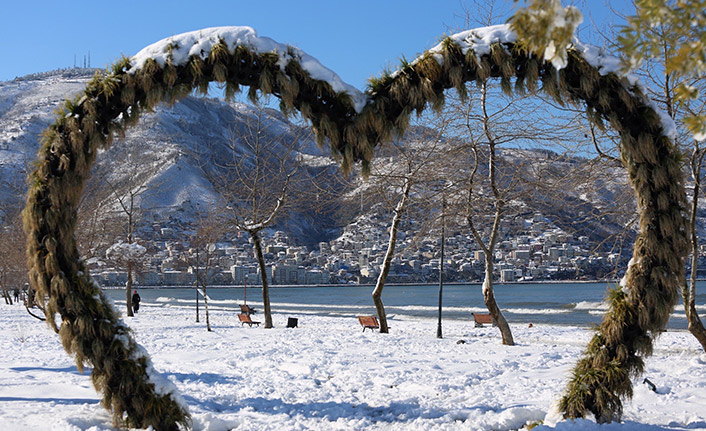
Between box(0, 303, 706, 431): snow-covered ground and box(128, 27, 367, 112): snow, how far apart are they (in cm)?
304

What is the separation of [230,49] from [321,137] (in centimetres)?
108

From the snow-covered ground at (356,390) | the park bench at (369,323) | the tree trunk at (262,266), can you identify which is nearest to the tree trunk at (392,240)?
the park bench at (369,323)

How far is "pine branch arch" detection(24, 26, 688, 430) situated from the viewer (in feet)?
16.1

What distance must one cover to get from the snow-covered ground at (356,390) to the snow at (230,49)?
A: 9.99 ft

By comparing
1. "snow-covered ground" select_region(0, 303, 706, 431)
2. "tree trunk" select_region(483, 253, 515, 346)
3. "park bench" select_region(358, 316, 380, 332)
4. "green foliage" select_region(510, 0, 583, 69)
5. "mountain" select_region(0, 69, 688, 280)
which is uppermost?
"mountain" select_region(0, 69, 688, 280)

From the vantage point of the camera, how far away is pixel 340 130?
525 cm

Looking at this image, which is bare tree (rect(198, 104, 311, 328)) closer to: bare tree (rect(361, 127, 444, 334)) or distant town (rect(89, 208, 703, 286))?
bare tree (rect(361, 127, 444, 334))

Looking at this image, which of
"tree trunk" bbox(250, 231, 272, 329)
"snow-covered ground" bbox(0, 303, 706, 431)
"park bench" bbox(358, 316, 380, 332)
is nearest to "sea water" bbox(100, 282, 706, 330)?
"snow-covered ground" bbox(0, 303, 706, 431)

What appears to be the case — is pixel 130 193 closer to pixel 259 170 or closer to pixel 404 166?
pixel 259 170

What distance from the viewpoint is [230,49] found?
5109 mm

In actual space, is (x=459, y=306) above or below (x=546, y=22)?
below

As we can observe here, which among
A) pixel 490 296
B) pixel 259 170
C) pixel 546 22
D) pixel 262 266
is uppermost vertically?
pixel 259 170

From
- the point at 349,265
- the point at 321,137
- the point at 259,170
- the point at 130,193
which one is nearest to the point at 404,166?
the point at 259,170

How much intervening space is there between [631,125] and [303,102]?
2.79 m
